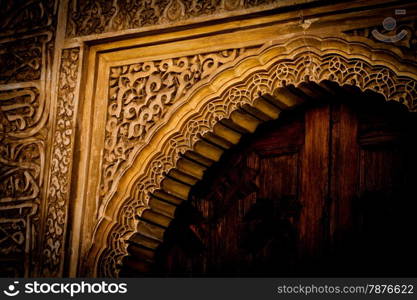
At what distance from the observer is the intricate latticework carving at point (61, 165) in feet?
13.0

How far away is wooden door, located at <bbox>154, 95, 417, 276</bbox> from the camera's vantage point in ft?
11.4

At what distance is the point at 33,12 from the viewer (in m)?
4.34

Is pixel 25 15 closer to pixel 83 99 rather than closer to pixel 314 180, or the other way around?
pixel 83 99

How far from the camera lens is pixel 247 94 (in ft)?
12.0

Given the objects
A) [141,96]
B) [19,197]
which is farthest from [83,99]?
[19,197]

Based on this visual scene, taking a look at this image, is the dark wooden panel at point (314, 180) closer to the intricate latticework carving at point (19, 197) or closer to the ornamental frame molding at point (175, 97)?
the ornamental frame molding at point (175, 97)

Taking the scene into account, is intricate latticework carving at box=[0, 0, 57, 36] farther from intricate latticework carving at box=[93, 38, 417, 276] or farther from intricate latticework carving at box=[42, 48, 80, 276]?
intricate latticework carving at box=[93, 38, 417, 276]

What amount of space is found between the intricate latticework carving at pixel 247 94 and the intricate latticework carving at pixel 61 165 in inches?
10.5

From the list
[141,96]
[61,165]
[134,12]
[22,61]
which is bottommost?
[61,165]

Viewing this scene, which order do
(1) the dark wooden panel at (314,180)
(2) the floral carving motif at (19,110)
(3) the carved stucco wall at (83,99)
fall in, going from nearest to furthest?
(1) the dark wooden panel at (314,180) → (3) the carved stucco wall at (83,99) → (2) the floral carving motif at (19,110)

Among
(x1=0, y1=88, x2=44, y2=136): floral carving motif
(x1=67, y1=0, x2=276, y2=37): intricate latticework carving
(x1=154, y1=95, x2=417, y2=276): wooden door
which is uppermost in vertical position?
(x1=67, y1=0, x2=276, y2=37): intricate latticework carving

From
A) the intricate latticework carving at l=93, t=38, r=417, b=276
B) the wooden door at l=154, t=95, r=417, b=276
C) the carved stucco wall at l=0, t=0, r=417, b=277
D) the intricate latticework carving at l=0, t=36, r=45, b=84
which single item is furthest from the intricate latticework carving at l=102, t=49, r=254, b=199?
the intricate latticework carving at l=0, t=36, r=45, b=84

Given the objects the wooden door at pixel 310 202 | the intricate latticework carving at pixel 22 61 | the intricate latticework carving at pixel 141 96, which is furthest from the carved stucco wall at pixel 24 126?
the wooden door at pixel 310 202

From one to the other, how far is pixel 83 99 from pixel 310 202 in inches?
49.7
